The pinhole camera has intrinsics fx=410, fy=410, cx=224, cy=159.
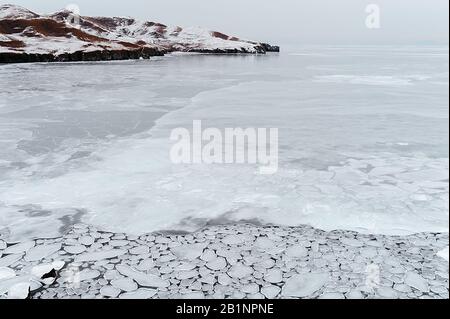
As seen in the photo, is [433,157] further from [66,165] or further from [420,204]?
[66,165]

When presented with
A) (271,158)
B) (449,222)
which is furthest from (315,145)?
(449,222)

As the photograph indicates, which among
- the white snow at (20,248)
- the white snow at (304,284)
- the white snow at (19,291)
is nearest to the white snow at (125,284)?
the white snow at (19,291)

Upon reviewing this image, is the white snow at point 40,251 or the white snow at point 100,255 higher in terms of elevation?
the white snow at point 40,251

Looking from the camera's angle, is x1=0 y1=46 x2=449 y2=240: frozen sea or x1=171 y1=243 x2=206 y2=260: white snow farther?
x1=0 y1=46 x2=449 y2=240: frozen sea

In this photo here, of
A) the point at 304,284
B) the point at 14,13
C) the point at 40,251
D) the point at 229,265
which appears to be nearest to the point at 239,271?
the point at 229,265

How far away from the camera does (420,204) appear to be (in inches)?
264

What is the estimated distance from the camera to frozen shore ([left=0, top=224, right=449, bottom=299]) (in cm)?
441

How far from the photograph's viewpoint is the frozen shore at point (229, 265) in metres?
4.41

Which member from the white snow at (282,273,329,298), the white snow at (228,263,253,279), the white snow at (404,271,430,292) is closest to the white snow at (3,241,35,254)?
the white snow at (228,263,253,279)

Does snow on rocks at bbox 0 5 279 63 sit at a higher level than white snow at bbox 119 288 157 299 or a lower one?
higher

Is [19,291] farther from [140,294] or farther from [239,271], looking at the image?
[239,271]

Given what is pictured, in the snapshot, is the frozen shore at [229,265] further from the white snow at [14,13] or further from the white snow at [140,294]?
the white snow at [14,13]

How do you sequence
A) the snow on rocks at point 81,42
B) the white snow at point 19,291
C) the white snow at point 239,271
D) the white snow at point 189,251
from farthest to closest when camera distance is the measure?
the snow on rocks at point 81,42, the white snow at point 189,251, the white snow at point 239,271, the white snow at point 19,291

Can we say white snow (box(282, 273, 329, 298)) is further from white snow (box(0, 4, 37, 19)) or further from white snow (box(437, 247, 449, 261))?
white snow (box(0, 4, 37, 19))
